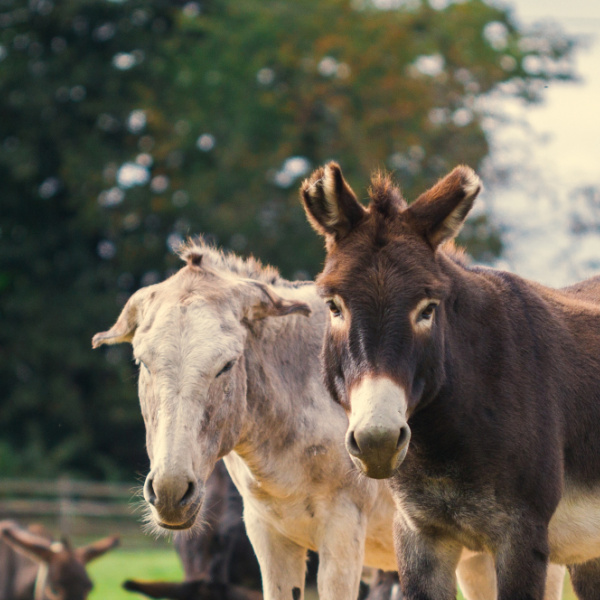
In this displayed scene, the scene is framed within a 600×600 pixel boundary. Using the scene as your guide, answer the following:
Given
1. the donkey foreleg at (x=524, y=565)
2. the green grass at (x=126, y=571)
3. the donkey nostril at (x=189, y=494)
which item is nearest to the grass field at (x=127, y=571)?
the green grass at (x=126, y=571)

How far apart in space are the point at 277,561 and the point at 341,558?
52cm

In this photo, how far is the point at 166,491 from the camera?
4.70 meters

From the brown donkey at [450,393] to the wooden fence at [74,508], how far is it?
1958cm

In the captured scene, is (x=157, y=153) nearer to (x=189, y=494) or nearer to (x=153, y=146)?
(x=153, y=146)

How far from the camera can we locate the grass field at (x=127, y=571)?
14.4 meters

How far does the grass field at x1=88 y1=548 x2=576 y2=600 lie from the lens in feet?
47.4

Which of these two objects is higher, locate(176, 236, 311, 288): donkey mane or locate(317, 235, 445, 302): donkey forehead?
locate(317, 235, 445, 302): donkey forehead

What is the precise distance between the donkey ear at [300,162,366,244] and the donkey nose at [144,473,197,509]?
1361mm

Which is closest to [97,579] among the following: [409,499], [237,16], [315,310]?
[315,310]

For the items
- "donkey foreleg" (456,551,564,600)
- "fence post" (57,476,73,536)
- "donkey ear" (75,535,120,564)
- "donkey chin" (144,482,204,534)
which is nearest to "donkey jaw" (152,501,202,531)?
"donkey chin" (144,482,204,534)

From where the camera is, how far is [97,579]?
55.7 feet

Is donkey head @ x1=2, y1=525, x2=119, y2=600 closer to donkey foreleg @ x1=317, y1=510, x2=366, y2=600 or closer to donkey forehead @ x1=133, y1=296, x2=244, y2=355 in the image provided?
donkey foreleg @ x1=317, y1=510, x2=366, y2=600

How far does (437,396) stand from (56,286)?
2587 cm

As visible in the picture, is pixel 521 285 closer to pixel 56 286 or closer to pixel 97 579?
pixel 97 579
